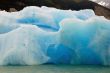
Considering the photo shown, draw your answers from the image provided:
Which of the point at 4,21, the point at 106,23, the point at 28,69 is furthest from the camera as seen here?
the point at 4,21

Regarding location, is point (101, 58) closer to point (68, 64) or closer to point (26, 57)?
point (68, 64)

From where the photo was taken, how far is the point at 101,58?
38.4 ft

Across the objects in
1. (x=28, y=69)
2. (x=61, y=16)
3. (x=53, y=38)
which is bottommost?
(x=28, y=69)

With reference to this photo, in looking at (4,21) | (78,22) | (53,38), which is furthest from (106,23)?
(4,21)

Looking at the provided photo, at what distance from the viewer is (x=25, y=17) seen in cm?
1327

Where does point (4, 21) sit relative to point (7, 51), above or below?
above

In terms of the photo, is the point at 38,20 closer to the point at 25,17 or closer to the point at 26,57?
the point at 25,17

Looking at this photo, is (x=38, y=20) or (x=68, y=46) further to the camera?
(x=38, y=20)

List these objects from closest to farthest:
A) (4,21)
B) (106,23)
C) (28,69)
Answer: (28,69), (106,23), (4,21)

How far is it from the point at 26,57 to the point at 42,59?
508 mm

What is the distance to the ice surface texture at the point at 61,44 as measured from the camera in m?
11.5

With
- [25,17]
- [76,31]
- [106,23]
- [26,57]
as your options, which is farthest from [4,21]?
[106,23]

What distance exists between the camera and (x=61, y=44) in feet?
38.6

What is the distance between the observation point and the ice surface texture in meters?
11.5
